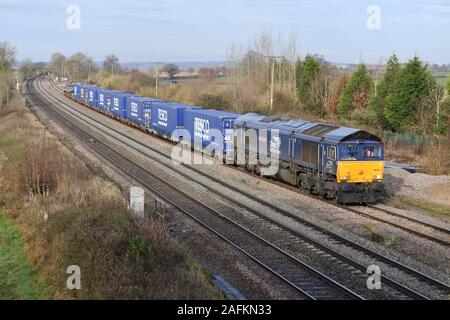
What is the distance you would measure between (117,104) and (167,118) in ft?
54.8

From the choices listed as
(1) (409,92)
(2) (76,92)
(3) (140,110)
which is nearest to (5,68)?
(2) (76,92)

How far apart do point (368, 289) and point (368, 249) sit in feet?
9.61

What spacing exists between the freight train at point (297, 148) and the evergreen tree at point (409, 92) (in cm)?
1540

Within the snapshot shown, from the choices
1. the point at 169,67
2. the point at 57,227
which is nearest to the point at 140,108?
the point at 57,227

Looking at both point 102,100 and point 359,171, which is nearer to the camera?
point 359,171

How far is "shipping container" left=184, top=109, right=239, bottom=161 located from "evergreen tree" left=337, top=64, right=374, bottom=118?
19.0 m

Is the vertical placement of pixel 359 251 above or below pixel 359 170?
below

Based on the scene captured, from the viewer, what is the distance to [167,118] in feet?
122

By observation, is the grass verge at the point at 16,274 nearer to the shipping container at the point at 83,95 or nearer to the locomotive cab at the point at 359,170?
the locomotive cab at the point at 359,170

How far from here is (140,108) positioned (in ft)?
143

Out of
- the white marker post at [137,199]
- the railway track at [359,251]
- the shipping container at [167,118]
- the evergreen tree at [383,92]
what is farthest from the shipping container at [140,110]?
the white marker post at [137,199]

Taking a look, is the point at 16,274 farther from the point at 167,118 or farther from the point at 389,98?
the point at 389,98

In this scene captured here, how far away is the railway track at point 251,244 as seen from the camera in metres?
11.8
